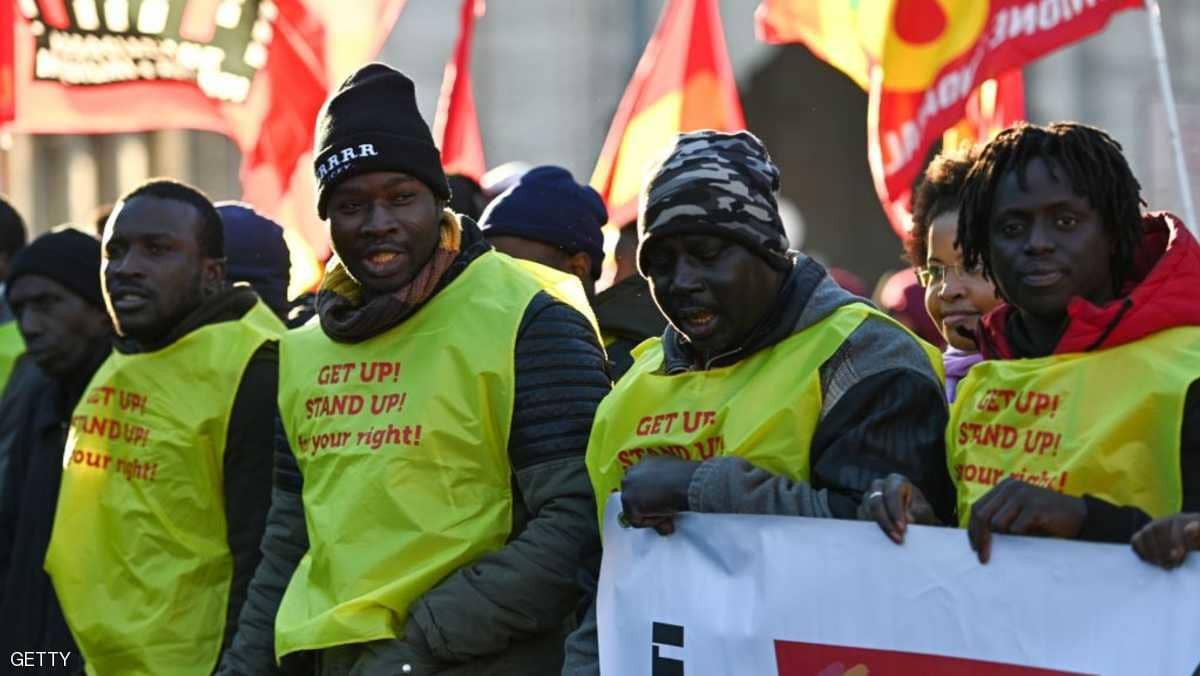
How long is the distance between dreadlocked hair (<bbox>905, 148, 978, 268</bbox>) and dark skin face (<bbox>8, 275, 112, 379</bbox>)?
255cm

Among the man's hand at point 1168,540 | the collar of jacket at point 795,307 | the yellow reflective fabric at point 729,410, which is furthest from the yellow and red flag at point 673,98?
the man's hand at point 1168,540

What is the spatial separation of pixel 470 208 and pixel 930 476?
341cm

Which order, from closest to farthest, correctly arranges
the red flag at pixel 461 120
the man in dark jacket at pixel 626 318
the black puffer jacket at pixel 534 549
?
the black puffer jacket at pixel 534 549
the man in dark jacket at pixel 626 318
the red flag at pixel 461 120

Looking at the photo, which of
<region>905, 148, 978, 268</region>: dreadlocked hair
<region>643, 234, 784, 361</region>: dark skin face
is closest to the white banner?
<region>643, 234, 784, 361</region>: dark skin face

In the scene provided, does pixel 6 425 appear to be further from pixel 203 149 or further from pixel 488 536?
pixel 203 149

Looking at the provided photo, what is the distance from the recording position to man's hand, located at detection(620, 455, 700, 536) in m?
4.23

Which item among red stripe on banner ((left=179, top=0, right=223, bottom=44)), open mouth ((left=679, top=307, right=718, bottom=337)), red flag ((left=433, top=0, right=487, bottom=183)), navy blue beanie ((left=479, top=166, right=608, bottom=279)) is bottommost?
open mouth ((left=679, top=307, right=718, bottom=337))

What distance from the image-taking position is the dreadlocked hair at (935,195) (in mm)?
5617

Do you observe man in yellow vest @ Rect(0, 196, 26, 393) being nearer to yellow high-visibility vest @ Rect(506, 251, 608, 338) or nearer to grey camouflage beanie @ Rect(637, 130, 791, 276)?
yellow high-visibility vest @ Rect(506, 251, 608, 338)

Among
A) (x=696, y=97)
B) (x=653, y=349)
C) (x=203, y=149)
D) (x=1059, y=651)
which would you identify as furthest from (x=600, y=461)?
(x=203, y=149)

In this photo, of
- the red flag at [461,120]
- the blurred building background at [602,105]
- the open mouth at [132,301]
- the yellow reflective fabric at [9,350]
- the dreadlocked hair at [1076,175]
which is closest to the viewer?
the dreadlocked hair at [1076,175]

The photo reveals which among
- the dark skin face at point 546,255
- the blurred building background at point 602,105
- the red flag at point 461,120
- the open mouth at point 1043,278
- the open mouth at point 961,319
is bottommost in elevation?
the open mouth at point 961,319

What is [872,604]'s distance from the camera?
3.95 meters

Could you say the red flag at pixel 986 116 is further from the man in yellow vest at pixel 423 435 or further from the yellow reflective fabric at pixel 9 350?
the yellow reflective fabric at pixel 9 350
